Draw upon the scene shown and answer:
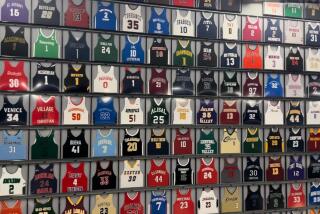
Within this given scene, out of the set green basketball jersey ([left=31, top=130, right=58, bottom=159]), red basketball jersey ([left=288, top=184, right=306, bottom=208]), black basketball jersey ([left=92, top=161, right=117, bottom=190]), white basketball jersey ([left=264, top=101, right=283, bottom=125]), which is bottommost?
red basketball jersey ([left=288, top=184, right=306, bottom=208])

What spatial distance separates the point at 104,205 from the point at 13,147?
82cm

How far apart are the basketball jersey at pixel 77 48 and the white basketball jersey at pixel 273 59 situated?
159cm

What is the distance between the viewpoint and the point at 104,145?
3.38 m

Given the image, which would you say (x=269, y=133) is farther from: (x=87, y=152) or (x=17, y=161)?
(x=17, y=161)

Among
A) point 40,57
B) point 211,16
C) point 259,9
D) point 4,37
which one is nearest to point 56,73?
point 40,57

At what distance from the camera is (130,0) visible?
3.49 metres

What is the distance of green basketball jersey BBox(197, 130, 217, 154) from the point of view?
3.63 m

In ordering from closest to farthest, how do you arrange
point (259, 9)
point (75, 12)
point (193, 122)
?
point (75, 12) → point (193, 122) → point (259, 9)

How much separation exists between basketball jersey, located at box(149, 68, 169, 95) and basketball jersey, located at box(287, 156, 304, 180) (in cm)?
133

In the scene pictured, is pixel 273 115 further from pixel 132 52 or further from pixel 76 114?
pixel 76 114

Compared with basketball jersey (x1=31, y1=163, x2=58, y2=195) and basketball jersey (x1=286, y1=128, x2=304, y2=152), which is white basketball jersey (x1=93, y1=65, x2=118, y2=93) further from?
basketball jersey (x1=286, y1=128, x2=304, y2=152)

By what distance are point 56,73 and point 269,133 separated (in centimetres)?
190

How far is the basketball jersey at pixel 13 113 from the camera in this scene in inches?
→ 123

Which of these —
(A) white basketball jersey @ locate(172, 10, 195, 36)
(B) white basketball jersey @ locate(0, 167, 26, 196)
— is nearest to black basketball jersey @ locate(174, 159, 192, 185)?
(A) white basketball jersey @ locate(172, 10, 195, 36)
